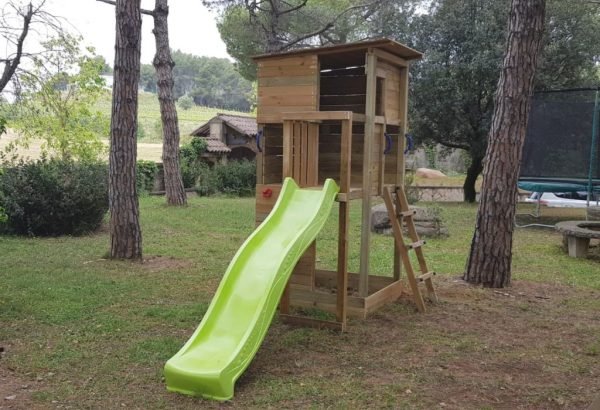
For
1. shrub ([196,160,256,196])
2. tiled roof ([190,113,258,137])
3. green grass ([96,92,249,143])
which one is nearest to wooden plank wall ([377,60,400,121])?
shrub ([196,160,256,196])

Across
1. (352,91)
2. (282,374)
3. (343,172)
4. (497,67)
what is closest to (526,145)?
(497,67)

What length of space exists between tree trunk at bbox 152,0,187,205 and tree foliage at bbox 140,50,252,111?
166 feet

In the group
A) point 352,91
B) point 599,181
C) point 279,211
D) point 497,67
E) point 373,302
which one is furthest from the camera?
point 497,67

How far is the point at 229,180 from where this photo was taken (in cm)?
2078

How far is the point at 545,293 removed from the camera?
249 inches

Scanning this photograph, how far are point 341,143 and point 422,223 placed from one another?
220 inches

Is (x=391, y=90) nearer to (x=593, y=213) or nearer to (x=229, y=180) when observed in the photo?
(x=593, y=213)

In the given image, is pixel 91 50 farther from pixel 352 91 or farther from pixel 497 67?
pixel 352 91

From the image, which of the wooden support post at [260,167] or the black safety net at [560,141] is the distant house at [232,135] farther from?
the wooden support post at [260,167]

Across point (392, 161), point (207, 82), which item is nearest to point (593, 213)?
point (392, 161)

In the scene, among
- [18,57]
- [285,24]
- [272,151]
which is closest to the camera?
[272,151]

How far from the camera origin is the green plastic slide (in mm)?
3486

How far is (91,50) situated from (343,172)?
13636 mm

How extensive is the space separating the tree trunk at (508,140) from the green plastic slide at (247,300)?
2.36 metres
